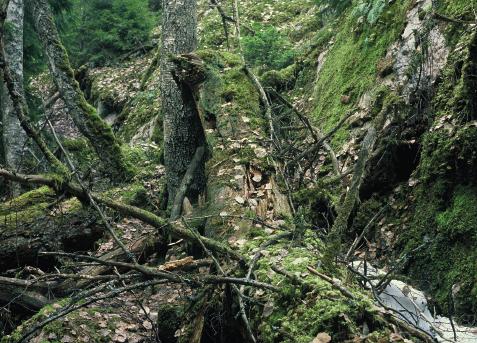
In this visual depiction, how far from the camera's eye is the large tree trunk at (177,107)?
251 inches

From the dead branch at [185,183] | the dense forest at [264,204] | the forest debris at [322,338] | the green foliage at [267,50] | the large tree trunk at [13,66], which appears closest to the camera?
the forest debris at [322,338]

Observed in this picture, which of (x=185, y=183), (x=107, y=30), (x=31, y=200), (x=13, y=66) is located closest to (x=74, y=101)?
(x=13, y=66)

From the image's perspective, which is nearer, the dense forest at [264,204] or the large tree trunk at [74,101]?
the dense forest at [264,204]

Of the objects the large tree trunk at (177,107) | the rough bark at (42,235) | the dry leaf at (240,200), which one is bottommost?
the rough bark at (42,235)

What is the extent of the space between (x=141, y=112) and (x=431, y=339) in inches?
426

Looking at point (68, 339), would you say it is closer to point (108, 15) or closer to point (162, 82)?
point (162, 82)

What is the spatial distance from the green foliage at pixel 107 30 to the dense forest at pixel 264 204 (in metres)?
7.28

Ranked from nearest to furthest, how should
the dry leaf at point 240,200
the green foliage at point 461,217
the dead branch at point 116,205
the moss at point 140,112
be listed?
1. the dead branch at point 116,205
2. the green foliage at point 461,217
3. the dry leaf at point 240,200
4. the moss at point 140,112

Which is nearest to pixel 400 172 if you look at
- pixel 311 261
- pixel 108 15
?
pixel 311 261

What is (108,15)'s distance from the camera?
1555 cm

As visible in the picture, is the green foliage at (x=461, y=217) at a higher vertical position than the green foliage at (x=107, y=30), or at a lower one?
lower

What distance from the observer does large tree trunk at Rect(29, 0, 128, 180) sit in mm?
7512

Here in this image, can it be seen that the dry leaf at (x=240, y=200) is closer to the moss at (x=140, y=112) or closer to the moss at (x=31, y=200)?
the moss at (x=31, y=200)

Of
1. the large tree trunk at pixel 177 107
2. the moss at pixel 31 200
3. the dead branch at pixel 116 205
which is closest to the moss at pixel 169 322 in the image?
the dead branch at pixel 116 205
